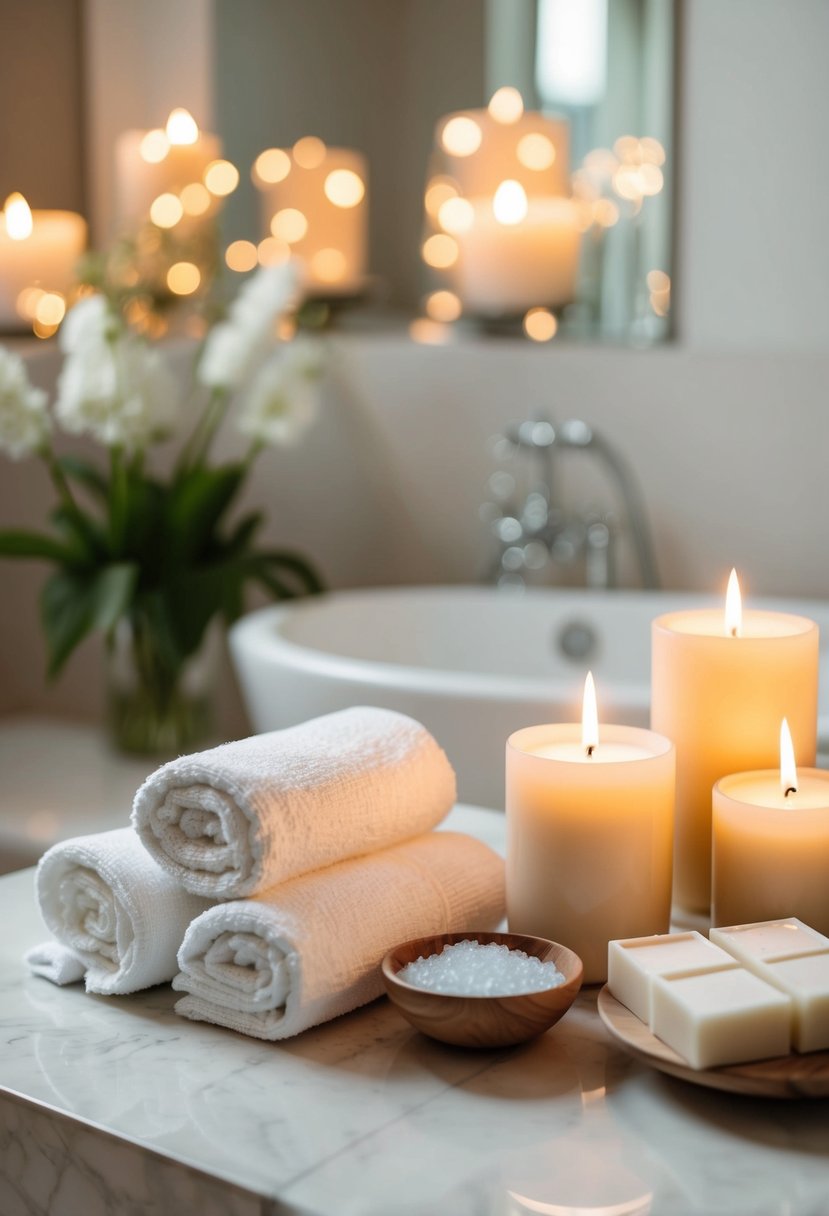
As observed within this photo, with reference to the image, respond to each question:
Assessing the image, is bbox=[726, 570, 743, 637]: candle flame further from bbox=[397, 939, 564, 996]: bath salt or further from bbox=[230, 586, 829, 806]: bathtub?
bbox=[230, 586, 829, 806]: bathtub

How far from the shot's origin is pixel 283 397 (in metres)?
1.95

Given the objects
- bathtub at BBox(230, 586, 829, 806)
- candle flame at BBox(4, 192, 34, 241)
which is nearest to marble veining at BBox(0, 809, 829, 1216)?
bathtub at BBox(230, 586, 829, 806)

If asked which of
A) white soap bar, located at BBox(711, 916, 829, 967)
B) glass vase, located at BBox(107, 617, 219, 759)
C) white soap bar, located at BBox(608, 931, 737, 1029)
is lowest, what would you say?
glass vase, located at BBox(107, 617, 219, 759)

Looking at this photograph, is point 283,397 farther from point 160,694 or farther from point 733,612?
point 733,612

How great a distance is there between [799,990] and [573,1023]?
132 mm

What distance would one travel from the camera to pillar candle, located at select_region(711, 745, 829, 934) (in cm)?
72

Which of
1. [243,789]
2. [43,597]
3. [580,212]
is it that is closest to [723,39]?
[580,212]

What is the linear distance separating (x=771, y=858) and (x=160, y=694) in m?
1.48

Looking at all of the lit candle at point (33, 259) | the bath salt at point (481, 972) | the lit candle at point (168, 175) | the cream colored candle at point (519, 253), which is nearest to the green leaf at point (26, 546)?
the lit candle at point (33, 259)

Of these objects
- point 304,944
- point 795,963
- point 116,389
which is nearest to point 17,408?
point 116,389

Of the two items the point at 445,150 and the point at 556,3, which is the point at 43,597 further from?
the point at 556,3

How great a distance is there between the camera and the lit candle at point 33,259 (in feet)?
7.13

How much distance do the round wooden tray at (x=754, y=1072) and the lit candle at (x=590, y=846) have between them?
100 mm

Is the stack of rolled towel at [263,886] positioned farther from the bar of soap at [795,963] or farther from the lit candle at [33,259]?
the lit candle at [33,259]
